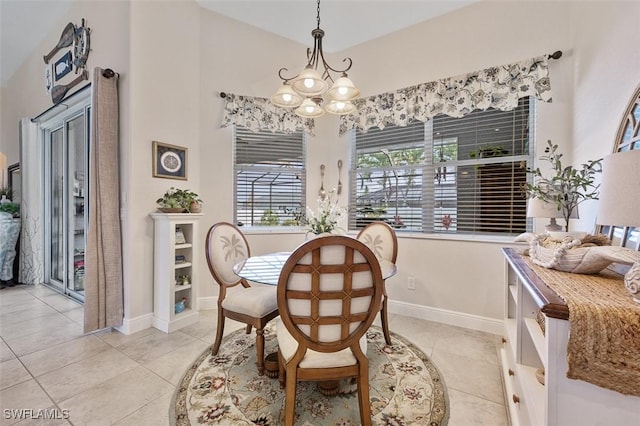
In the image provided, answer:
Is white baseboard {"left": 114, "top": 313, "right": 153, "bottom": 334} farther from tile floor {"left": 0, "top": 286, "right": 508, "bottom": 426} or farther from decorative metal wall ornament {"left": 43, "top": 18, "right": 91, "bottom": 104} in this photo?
decorative metal wall ornament {"left": 43, "top": 18, "right": 91, "bottom": 104}

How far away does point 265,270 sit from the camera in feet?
6.33

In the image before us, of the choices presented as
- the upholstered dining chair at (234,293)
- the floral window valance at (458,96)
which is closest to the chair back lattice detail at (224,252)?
the upholstered dining chair at (234,293)

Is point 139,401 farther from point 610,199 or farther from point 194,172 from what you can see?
point 610,199

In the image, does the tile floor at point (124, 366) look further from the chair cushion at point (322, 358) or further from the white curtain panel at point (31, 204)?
the white curtain panel at point (31, 204)

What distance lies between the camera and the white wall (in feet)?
7.46

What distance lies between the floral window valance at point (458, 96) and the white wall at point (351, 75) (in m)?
0.14

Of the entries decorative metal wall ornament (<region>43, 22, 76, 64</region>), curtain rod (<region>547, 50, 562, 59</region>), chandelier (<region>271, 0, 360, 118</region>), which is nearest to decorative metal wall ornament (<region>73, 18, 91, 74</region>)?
decorative metal wall ornament (<region>43, 22, 76, 64</region>)

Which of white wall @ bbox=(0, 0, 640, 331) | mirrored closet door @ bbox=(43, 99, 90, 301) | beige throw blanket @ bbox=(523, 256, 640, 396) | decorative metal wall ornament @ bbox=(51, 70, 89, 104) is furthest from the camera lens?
mirrored closet door @ bbox=(43, 99, 90, 301)

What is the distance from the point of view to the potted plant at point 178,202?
8.61 feet

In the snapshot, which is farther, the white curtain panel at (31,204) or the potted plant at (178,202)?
the white curtain panel at (31,204)

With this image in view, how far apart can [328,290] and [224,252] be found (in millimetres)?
1325

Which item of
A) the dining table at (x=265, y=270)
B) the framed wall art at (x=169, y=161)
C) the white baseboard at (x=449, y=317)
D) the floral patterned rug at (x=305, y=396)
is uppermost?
the framed wall art at (x=169, y=161)

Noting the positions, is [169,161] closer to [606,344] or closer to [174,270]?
[174,270]

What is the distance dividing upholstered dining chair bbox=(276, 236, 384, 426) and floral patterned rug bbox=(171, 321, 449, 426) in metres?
0.26
